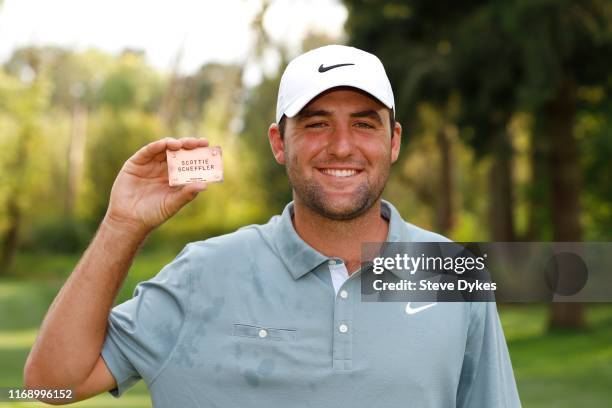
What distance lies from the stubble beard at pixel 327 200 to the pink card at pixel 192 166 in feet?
0.82

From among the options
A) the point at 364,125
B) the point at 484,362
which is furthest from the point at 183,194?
the point at 484,362

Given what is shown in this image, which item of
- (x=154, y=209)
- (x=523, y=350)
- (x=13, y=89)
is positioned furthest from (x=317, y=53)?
(x=13, y=89)

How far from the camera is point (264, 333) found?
2.38m

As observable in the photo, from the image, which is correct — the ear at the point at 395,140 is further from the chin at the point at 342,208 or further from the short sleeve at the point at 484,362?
the short sleeve at the point at 484,362

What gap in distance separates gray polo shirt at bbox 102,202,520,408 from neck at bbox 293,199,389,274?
0.09m

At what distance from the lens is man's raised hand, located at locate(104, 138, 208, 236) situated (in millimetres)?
2340

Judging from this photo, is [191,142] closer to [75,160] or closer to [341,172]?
[341,172]

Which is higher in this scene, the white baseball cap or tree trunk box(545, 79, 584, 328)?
tree trunk box(545, 79, 584, 328)

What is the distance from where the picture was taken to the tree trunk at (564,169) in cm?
1570

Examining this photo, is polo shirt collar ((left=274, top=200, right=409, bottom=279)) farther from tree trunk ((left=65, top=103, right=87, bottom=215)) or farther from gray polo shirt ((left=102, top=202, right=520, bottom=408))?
tree trunk ((left=65, top=103, right=87, bottom=215))

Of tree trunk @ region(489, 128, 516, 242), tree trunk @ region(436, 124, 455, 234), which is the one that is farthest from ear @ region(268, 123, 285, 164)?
tree trunk @ region(436, 124, 455, 234)

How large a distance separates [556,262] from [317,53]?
1199mm

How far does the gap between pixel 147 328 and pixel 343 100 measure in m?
0.80

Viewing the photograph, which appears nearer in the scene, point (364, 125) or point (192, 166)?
point (192, 166)
